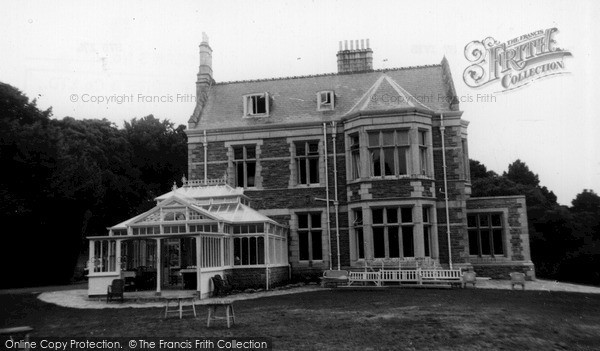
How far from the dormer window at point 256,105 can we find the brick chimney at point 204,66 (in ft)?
9.33

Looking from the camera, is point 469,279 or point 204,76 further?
point 204,76

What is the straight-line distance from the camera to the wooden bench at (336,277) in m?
19.2

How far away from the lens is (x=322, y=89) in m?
24.7

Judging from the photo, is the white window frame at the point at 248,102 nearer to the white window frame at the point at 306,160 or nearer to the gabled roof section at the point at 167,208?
the white window frame at the point at 306,160

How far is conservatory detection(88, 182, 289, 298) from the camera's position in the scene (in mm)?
17609

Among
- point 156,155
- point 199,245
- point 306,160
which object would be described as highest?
point 156,155

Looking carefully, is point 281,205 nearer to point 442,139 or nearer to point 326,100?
point 326,100

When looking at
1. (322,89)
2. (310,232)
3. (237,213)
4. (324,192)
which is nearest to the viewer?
(237,213)

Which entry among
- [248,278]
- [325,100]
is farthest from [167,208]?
[325,100]

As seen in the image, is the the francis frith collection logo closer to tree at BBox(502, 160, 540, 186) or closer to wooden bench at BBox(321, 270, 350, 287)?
wooden bench at BBox(321, 270, 350, 287)

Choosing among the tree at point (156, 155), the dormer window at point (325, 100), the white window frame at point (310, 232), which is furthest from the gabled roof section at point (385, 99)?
the tree at point (156, 155)

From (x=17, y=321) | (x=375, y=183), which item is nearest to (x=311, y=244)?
(x=375, y=183)

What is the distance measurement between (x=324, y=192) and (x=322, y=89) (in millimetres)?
5217

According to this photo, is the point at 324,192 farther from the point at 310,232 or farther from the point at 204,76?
the point at 204,76
